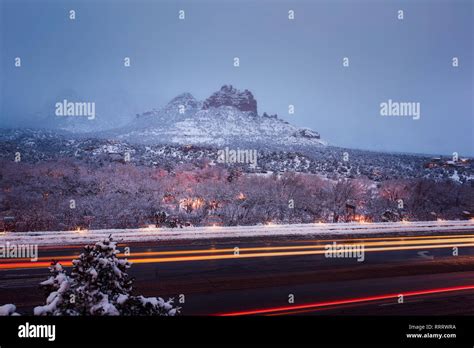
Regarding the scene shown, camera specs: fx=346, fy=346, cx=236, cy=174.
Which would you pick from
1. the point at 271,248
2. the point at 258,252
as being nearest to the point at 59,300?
the point at 258,252

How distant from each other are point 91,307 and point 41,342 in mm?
1225

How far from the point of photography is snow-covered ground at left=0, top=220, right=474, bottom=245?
46.8 feet

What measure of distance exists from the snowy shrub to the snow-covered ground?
10716 mm

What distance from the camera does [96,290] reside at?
4047mm

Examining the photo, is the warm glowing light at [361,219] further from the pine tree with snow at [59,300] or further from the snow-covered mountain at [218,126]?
the snow-covered mountain at [218,126]

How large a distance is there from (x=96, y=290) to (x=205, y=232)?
12520 millimetres

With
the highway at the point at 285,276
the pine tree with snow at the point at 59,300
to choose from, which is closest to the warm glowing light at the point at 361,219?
the highway at the point at 285,276

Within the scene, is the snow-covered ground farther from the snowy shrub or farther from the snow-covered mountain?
the snow-covered mountain

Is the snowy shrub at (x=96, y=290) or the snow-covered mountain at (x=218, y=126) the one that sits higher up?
the snow-covered mountain at (x=218, y=126)

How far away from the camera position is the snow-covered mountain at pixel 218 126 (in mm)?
58841

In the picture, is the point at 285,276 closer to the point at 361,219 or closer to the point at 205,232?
the point at 205,232

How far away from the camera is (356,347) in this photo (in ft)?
16.0

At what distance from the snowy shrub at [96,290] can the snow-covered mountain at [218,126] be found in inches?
1916

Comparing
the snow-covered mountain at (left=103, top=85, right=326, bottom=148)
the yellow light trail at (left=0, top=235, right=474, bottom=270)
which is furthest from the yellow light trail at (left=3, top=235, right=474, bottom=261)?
the snow-covered mountain at (left=103, top=85, right=326, bottom=148)
